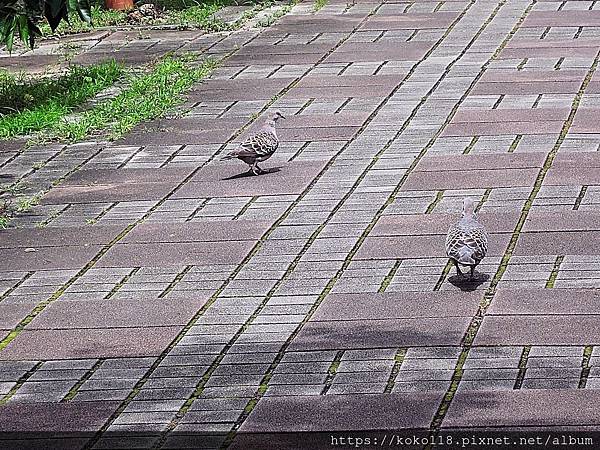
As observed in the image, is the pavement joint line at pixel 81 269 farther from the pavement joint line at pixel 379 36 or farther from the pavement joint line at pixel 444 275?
the pavement joint line at pixel 379 36

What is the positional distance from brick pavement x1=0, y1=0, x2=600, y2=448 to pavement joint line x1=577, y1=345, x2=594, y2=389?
2 centimetres

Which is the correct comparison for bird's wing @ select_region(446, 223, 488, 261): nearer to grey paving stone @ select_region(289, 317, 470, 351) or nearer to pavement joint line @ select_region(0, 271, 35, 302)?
grey paving stone @ select_region(289, 317, 470, 351)

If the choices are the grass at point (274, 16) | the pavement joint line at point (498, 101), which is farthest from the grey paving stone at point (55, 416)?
the grass at point (274, 16)

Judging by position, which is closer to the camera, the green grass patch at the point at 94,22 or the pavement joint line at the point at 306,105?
the pavement joint line at the point at 306,105

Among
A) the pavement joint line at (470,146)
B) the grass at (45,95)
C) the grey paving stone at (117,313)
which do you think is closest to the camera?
the grey paving stone at (117,313)

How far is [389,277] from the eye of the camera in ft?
22.4

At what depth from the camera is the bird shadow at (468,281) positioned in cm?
658

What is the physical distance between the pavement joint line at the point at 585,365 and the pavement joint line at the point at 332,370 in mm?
1000

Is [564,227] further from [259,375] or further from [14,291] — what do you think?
[14,291]

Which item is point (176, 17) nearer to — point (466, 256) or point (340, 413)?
point (466, 256)

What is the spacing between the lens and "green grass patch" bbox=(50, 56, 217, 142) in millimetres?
10484

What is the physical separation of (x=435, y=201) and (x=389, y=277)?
4.47 feet

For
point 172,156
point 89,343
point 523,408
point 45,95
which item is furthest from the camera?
point 45,95

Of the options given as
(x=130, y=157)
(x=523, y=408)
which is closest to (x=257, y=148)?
(x=130, y=157)
